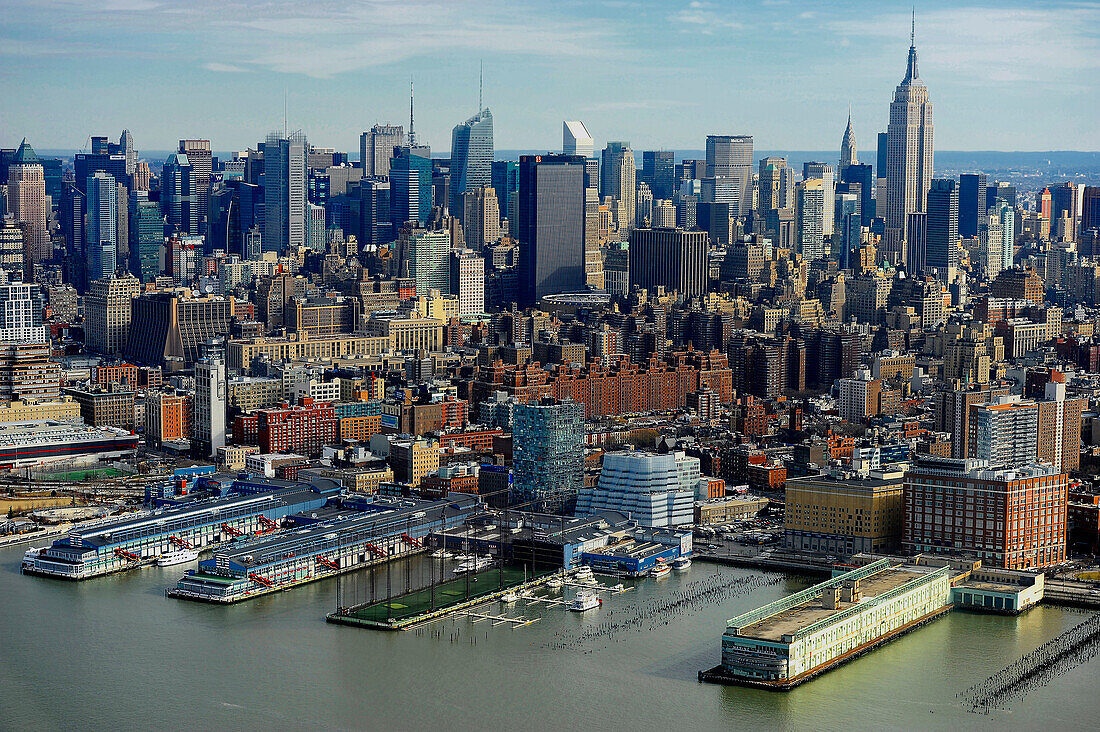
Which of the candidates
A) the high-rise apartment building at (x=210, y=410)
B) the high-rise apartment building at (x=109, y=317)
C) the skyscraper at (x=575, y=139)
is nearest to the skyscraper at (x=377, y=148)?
the skyscraper at (x=575, y=139)

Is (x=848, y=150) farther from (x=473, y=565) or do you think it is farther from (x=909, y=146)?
(x=473, y=565)

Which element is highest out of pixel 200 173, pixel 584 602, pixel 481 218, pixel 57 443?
pixel 200 173

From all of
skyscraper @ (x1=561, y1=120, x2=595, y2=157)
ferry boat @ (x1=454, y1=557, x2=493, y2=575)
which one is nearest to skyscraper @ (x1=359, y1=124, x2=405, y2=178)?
skyscraper @ (x1=561, y1=120, x2=595, y2=157)

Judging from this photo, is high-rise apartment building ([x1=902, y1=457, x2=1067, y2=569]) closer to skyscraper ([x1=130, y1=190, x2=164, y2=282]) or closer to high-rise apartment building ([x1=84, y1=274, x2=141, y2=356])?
high-rise apartment building ([x1=84, y1=274, x2=141, y2=356])

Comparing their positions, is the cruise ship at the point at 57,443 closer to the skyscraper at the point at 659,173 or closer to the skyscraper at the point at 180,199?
the skyscraper at the point at 180,199

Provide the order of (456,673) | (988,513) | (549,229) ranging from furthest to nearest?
(549,229), (988,513), (456,673)

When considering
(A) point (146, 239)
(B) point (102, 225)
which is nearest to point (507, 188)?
(A) point (146, 239)
